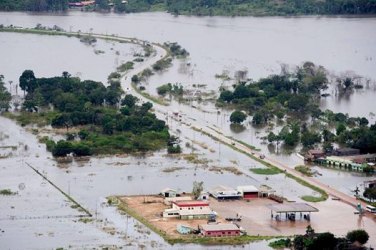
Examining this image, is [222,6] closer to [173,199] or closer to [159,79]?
[159,79]

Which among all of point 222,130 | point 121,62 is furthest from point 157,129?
point 121,62

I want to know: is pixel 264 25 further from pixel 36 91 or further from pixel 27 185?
pixel 27 185

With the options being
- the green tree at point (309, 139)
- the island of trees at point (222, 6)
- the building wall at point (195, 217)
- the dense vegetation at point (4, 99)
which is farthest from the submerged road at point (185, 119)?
the island of trees at point (222, 6)

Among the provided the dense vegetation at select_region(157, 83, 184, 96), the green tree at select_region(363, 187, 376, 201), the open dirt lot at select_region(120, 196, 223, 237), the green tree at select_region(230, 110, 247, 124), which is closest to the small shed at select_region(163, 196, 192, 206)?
the open dirt lot at select_region(120, 196, 223, 237)

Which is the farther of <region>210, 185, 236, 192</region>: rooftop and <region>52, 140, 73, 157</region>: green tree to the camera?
<region>52, 140, 73, 157</region>: green tree

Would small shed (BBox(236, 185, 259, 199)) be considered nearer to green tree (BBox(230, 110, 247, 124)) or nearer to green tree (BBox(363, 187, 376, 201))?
green tree (BBox(363, 187, 376, 201))

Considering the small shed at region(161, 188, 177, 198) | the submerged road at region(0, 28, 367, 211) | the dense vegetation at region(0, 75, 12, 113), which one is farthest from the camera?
the dense vegetation at region(0, 75, 12, 113)

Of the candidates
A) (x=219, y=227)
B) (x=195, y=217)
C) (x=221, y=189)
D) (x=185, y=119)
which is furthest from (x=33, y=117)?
(x=219, y=227)

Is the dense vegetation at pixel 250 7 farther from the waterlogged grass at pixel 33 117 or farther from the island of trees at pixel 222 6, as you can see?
the waterlogged grass at pixel 33 117
